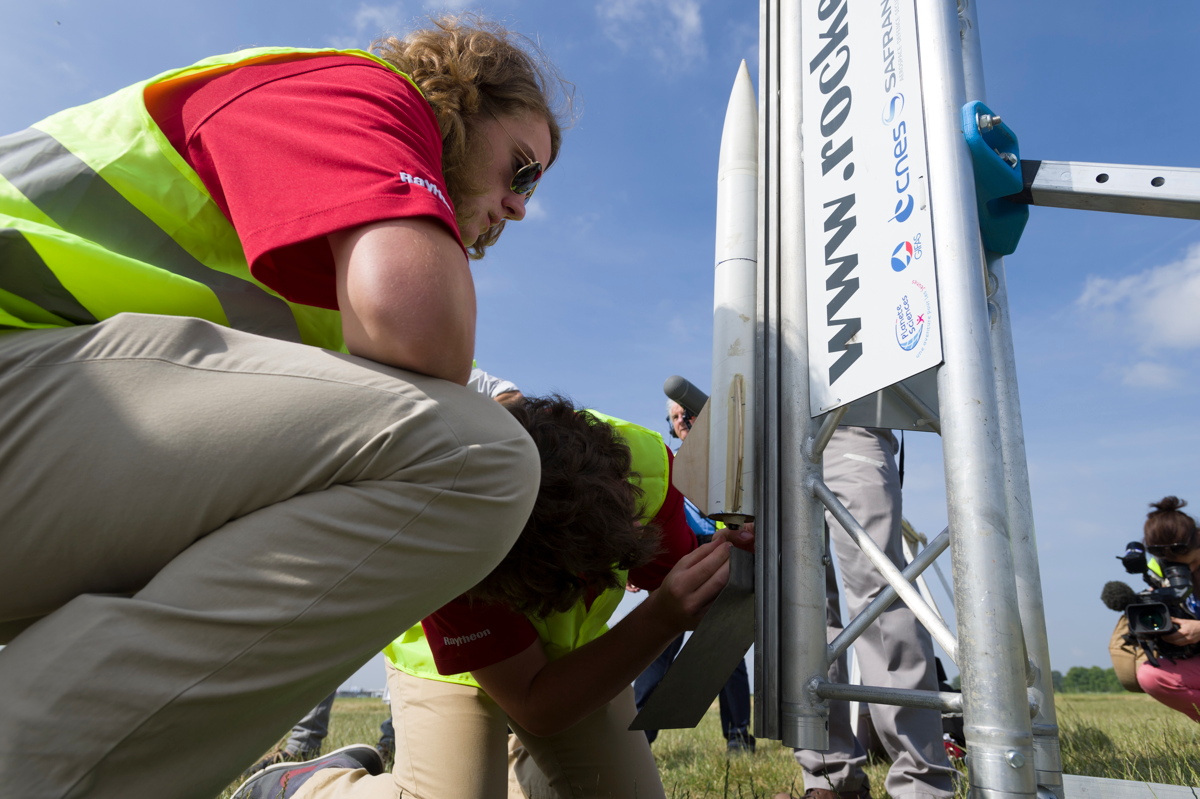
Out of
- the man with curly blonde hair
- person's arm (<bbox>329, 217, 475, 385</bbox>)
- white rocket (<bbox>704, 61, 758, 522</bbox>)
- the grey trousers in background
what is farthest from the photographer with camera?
person's arm (<bbox>329, 217, 475, 385</bbox>)

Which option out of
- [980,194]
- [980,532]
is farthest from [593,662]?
[980,194]

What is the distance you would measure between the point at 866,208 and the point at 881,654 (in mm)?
1831

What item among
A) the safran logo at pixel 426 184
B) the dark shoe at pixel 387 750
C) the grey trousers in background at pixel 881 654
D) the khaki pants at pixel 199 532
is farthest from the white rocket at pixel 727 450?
the dark shoe at pixel 387 750

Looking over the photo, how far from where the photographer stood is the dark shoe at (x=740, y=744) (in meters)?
4.71

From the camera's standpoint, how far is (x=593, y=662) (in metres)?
2.18

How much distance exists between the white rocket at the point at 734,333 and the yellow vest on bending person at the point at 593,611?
0.63 feet

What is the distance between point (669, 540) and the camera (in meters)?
2.73

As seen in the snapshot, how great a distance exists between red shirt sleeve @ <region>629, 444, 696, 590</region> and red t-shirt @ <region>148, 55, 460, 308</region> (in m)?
1.64

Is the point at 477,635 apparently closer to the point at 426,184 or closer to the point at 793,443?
the point at 793,443

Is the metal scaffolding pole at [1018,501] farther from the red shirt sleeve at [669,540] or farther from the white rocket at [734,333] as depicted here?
the red shirt sleeve at [669,540]

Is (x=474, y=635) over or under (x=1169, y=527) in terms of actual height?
under

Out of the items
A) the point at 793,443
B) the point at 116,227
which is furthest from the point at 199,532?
the point at 793,443

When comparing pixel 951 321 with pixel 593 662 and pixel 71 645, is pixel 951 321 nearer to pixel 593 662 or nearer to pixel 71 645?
pixel 593 662

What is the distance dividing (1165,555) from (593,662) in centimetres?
450
